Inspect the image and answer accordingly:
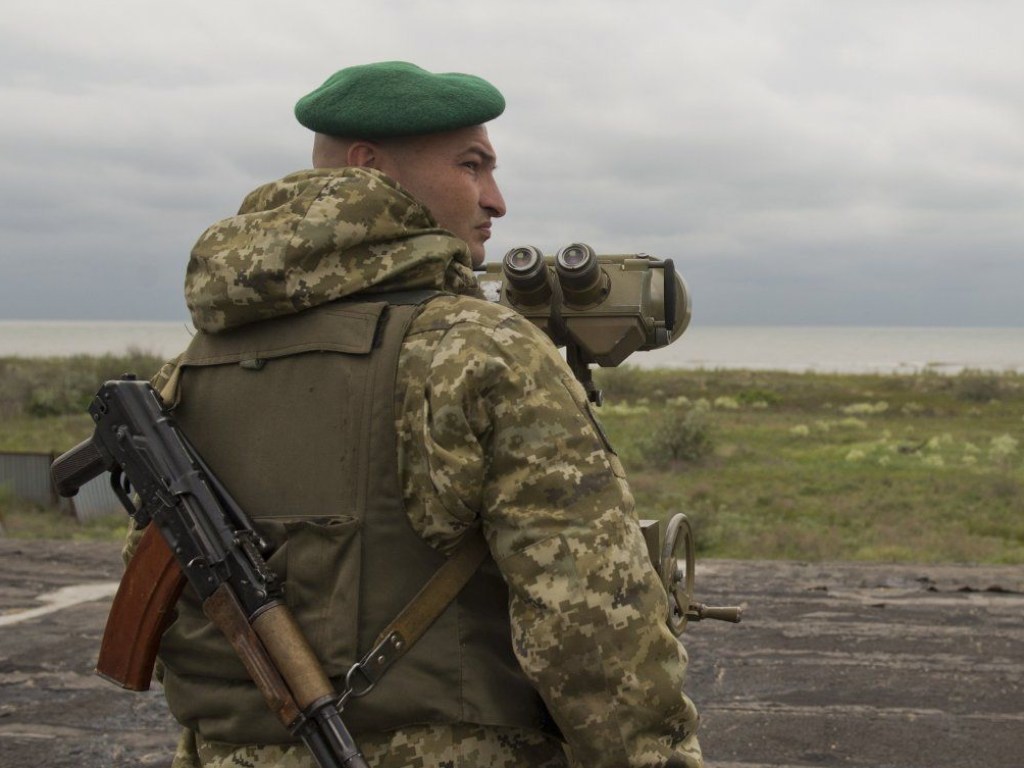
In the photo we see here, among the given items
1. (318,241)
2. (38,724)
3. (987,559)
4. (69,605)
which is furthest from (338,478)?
(987,559)

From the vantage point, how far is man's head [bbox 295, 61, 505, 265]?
89.0 inches

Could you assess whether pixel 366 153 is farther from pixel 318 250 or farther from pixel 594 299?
pixel 594 299

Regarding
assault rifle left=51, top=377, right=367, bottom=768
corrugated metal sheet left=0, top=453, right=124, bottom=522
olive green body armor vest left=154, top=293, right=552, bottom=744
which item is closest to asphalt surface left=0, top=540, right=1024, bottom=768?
assault rifle left=51, top=377, right=367, bottom=768

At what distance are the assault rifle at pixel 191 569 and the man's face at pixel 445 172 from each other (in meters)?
0.61

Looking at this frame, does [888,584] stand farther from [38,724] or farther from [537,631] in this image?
[537,631]

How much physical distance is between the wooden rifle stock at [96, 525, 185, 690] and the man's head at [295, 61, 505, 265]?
0.78 metres

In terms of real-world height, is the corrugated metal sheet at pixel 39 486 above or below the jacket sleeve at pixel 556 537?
below

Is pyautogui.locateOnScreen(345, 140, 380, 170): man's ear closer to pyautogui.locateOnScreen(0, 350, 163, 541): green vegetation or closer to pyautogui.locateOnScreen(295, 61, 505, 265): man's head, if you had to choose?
pyautogui.locateOnScreen(295, 61, 505, 265): man's head

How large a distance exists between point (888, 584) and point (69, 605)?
21.0 feet

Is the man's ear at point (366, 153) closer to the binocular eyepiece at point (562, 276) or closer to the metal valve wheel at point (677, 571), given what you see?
the binocular eyepiece at point (562, 276)

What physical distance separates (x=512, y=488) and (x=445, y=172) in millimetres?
669

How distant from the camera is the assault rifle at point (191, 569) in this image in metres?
1.98

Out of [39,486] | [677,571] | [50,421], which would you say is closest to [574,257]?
[677,571]

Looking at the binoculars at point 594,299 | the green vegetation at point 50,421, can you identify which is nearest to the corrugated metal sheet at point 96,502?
the green vegetation at point 50,421
